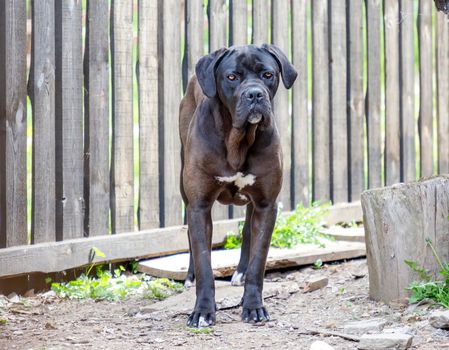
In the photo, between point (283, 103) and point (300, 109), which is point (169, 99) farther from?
point (300, 109)

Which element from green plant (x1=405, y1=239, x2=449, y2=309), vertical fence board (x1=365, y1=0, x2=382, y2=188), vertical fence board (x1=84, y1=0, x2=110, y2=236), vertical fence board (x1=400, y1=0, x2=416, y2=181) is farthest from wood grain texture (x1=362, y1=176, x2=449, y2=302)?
vertical fence board (x1=400, y1=0, x2=416, y2=181)

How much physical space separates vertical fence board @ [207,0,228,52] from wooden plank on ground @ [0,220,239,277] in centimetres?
138

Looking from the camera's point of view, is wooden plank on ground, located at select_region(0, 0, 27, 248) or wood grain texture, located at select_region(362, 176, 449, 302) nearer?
wood grain texture, located at select_region(362, 176, 449, 302)

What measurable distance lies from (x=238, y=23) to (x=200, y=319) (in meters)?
2.89

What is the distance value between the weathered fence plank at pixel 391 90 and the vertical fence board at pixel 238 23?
1.73 metres

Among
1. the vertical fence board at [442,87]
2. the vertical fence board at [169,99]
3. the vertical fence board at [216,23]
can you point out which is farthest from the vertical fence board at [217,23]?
the vertical fence board at [442,87]

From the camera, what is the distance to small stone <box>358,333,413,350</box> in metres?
4.27

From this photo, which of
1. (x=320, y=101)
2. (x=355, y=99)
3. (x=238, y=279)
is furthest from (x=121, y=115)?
(x=355, y=99)

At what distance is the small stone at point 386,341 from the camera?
4266mm

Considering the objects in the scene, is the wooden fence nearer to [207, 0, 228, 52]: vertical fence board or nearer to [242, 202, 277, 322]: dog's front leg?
[207, 0, 228, 52]: vertical fence board

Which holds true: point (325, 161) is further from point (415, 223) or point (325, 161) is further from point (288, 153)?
point (415, 223)

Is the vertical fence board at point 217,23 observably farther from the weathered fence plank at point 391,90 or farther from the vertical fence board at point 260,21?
the weathered fence plank at point 391,90

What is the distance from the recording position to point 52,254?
236 inches

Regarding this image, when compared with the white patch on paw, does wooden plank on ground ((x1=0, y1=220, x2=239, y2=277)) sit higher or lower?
higher
